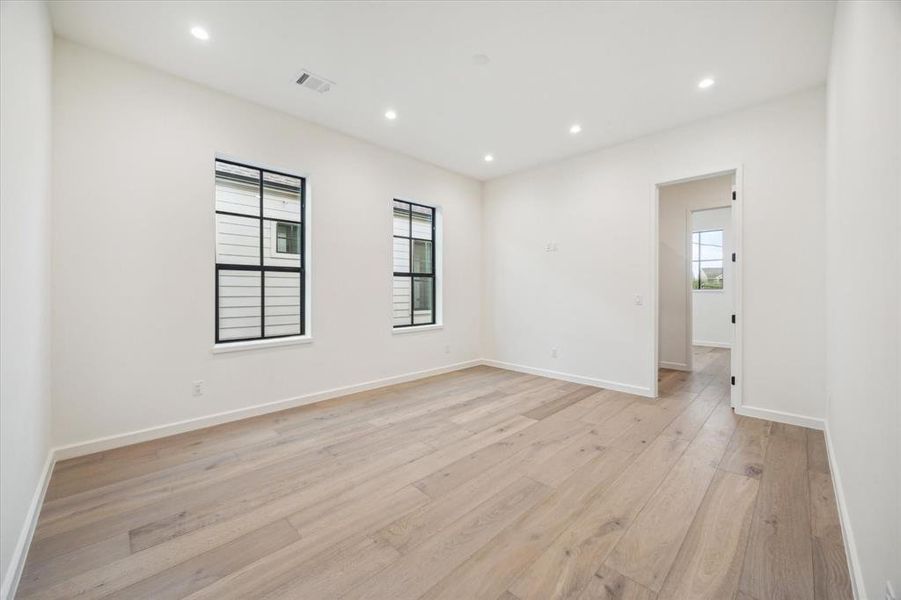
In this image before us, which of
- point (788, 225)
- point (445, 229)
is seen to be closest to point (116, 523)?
point (445, 229)

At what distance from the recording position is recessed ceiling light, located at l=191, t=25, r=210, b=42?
2.51 metres

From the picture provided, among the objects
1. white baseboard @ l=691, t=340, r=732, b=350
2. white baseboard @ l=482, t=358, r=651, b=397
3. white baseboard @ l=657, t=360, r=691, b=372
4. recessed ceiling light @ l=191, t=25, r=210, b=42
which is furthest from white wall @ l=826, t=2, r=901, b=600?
white baseboard @ l=691, t=340, r=732, b=350

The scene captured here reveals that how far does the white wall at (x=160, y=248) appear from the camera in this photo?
2.62 m

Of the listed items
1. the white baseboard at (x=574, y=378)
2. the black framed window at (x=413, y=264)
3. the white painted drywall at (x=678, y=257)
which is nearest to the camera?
the white baseboard at (x=574, y=378)

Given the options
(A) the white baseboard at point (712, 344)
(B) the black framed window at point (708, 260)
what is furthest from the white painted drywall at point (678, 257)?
(A) the white baseboard at point (712, 344)

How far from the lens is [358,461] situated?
2.57 meters

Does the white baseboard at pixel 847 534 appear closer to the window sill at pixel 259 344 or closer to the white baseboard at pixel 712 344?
the window sill at pixel 259 344

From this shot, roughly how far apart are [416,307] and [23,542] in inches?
158

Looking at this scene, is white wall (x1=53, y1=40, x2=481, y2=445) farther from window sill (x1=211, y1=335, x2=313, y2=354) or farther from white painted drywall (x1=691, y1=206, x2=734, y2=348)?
white painted drywall (x1=691, y1=206, x2=734, y2=348)

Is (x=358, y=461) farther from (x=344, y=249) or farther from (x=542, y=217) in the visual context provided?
(x=542, y=217)

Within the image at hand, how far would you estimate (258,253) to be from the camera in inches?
148

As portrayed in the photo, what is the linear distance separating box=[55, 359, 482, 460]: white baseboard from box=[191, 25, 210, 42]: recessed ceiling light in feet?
9.88

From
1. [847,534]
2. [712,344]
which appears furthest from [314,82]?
[712,344]

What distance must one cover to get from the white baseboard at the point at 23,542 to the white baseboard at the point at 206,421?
0.29 m
